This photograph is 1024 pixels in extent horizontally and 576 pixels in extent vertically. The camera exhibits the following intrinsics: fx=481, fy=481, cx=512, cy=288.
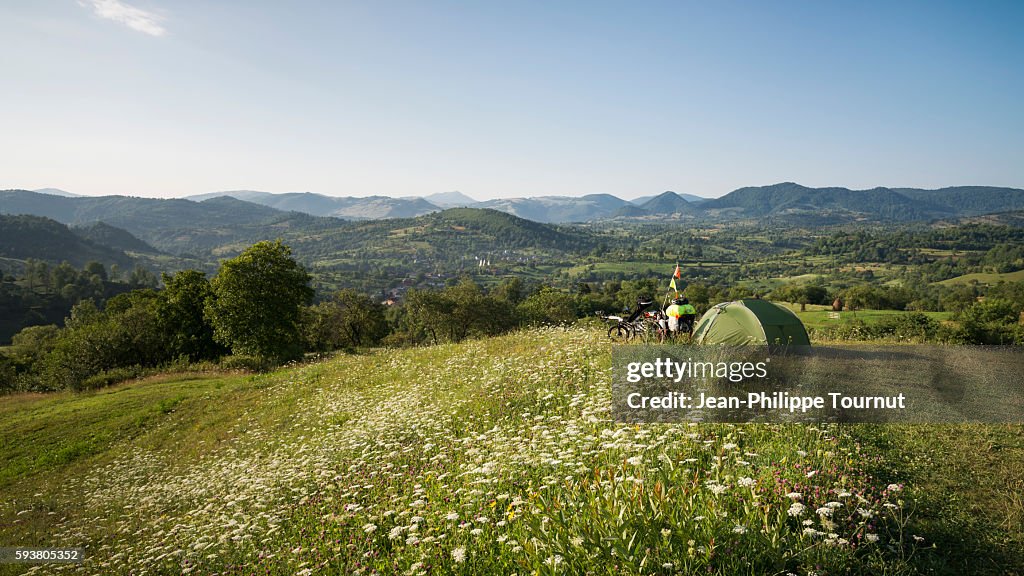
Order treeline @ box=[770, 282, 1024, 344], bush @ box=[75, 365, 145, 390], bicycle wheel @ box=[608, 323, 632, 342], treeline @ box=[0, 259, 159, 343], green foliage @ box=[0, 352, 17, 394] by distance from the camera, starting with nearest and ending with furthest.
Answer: bicycle wheel @ box=[608, 323, 632, 342], treeline @ box=[770, 282, 1024, 344], bush @ box=[75, 365, 145, 390], green foliage @ box=[0, 352, 17, 394], treeline @ box=[0, 259, 159, 343]

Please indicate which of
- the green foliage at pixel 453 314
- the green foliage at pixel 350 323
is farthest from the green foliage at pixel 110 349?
the green foliage at pixel 453 314

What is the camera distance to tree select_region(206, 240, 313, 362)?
119 ft

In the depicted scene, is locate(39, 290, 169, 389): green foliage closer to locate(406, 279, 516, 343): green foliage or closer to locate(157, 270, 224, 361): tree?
locate(157, 270, 224, 361): tree

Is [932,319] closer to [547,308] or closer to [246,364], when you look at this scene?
[547,308]

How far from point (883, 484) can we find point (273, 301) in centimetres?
3952

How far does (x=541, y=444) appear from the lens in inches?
276

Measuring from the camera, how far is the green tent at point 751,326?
1505 centimetres

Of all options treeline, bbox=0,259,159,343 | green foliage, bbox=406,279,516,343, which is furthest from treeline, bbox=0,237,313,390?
treeline, bbox=0,259,159,343

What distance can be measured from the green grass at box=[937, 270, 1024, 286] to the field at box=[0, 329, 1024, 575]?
159 metres

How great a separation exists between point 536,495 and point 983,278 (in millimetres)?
177522

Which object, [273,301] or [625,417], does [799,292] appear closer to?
[273,301]

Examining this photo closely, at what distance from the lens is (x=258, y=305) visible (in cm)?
3672

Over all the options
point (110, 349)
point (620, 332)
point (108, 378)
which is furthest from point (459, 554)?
point (110, 349)

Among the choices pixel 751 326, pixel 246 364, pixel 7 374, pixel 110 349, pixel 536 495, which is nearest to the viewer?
pixel 536 495
